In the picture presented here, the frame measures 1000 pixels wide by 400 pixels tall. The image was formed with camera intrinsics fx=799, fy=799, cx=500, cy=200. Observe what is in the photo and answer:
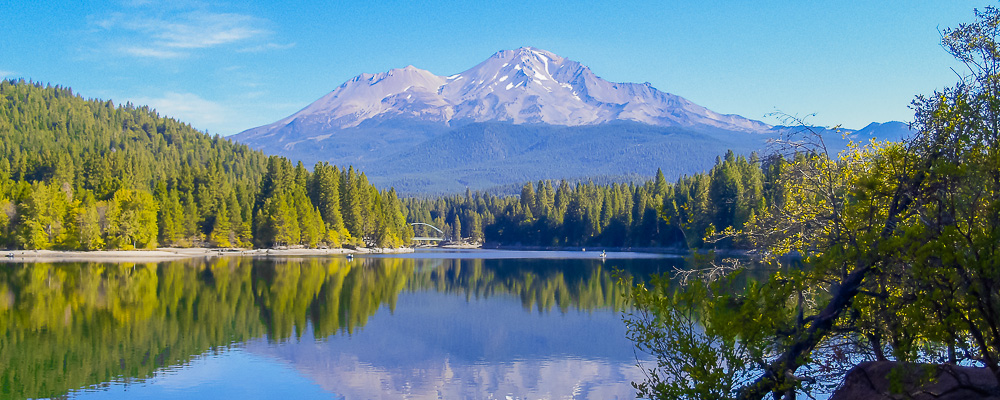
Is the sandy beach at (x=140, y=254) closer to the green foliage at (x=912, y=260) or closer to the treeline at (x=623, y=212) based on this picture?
the treeline at (x=623, y=212)

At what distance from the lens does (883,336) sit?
12414mm

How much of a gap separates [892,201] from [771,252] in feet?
15.3

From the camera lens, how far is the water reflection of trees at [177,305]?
25.0m

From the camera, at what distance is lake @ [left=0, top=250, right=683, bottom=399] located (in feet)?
74.2

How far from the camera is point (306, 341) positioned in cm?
3070

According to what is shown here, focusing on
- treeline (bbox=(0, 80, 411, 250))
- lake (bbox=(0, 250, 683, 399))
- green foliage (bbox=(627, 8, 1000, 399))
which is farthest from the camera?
treeline (bbox=(0, 80, 411, 250))

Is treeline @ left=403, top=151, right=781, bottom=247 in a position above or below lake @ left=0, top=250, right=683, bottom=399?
above

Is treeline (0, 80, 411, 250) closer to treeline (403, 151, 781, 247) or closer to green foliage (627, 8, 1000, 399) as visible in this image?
treeline (403, 151, 781, 247)

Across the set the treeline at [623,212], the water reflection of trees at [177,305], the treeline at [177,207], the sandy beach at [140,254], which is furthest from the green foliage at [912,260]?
the treeline at [177,207]

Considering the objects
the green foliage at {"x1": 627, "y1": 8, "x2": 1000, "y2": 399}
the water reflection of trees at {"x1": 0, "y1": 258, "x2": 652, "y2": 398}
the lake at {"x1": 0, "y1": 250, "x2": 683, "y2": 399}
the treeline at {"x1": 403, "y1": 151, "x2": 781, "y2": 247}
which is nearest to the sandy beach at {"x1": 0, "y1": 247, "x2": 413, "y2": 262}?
the water reflection of trees at {"x1": 0, "y1": 258, "x2": 652, "y2": 398}

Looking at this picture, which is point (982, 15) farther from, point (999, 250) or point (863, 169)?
point (999, 250)

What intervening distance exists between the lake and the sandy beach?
111ft

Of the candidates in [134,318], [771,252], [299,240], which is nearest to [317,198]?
[299,240]

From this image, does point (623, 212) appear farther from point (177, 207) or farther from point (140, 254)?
point (140, 254)
